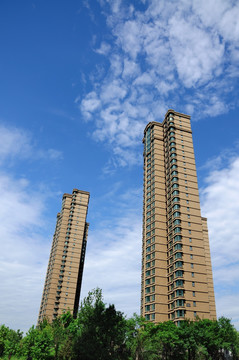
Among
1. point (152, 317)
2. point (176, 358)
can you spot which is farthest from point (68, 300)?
point (176, 358)

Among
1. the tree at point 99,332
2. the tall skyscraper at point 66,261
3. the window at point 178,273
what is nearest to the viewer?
the tree at point 99,332

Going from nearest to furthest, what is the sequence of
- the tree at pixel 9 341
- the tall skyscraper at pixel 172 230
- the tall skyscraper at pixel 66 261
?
the tall skyscraper at pixel 172 230 < the tree at pixel 9 341 < the tall skyscraper at pixel 66 261

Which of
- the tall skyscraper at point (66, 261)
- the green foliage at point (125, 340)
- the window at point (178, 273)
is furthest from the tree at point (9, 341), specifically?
the window at point (178, 273)

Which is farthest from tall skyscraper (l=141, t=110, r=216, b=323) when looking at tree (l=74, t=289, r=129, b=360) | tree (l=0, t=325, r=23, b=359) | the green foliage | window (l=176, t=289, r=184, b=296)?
tree (l=0, t=325, r=23, b=359)

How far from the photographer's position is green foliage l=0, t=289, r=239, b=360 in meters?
37.1

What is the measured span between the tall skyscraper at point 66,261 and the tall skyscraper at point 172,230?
47.4 metres

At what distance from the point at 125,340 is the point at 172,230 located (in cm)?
3105

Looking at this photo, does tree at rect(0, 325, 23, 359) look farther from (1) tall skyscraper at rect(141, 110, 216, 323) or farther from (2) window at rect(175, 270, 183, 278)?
(2) window at rect(175, 270, 183, 278)

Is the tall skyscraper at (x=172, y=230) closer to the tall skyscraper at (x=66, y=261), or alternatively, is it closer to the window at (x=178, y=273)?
the window at (x=178, y=273)

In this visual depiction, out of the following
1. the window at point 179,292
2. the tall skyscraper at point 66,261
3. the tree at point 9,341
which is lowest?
the tree at point 9,341

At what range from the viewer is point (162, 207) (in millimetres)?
81938

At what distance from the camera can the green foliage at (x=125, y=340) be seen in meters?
37.1

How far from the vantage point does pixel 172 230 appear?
7481 cm

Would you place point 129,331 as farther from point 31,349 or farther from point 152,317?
point 31,349
